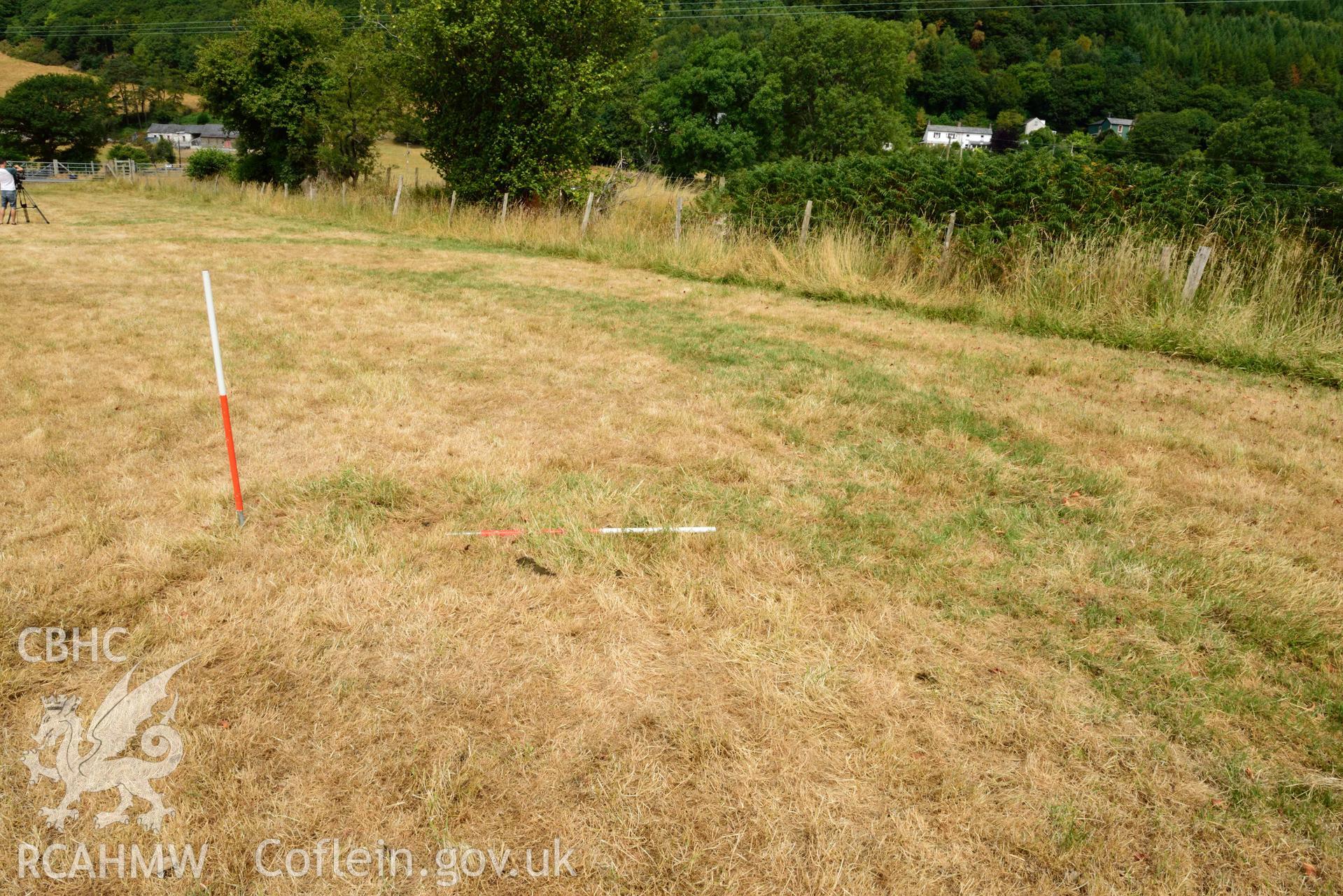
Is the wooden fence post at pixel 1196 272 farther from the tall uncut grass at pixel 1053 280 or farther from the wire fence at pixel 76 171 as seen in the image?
the wire fence at pixel 76 171

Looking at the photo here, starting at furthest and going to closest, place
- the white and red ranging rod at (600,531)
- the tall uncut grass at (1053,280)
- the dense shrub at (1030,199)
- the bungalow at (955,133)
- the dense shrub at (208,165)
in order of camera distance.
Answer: the bungalow at (955,133) → the dense shrub at (208,165) → the dense shrub at (1030,199) → the tall uncut grass at (1053,280) → the white and red ranging rod at (600,531)

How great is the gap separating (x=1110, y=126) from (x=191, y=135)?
118 metres

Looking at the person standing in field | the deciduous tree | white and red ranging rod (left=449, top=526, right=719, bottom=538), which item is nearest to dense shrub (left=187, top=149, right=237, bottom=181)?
the deciduous tree

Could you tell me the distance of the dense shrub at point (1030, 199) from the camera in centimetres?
932

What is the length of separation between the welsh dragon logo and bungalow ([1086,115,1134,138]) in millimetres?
112748

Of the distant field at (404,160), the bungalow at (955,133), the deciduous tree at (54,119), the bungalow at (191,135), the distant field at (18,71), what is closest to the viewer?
the distant field at (404,160)

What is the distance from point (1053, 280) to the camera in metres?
9.69

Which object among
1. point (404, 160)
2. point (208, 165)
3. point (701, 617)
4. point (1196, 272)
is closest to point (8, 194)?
point (701, 617)

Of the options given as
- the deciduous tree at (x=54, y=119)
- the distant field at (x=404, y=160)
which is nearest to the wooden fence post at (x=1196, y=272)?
the distant field at (x=404, y=160)

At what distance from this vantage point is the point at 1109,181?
10.4 meters

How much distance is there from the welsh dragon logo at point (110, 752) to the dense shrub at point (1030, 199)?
35.5 feet

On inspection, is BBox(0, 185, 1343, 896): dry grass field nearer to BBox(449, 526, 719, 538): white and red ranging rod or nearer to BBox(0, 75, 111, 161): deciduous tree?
BBox(449, 526, 719, 538): white and red ranging rod

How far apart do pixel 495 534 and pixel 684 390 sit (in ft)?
9.29

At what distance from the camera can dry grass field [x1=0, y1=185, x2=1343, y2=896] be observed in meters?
2.22
